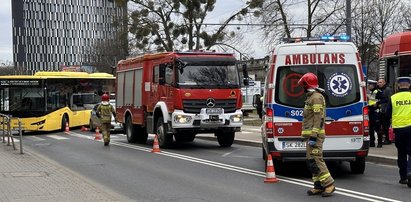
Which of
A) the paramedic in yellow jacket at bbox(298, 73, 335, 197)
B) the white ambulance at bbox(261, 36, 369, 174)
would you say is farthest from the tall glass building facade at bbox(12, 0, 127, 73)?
the paramedic in yellow jacket at bbox(298, 73, 335, 197)

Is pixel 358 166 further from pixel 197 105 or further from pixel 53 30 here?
pixel 53 30

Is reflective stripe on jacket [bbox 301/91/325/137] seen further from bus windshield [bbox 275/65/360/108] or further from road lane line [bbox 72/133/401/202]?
bus windshield [bbox 275/65/360/108]

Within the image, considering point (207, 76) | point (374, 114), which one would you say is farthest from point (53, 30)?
point (374, 114)

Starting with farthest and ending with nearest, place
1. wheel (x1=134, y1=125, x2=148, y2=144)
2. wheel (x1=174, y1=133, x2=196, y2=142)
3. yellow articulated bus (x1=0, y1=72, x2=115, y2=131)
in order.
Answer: yellow articulated bus (x1=0, y1=72, x2=115, y2=131), wheel (x1=134, y1=125, x2=148, y2=144), wheel (x1=174, y1=133, x2=196, y2=142)

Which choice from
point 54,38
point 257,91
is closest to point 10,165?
point 257,91

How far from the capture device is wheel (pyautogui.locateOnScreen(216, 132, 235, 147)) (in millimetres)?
17695

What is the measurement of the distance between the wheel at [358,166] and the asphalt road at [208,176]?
171 mm

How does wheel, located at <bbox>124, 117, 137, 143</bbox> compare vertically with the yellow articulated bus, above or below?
below

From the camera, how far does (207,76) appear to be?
1647 cm

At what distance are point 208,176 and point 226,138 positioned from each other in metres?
6.87

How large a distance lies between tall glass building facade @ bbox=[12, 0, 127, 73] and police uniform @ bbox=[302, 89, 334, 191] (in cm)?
12394

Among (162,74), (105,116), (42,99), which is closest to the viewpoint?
(162,74)

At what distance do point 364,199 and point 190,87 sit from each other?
8716 mm

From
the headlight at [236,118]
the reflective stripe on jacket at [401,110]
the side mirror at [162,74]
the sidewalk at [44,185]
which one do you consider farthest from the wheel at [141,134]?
the reflective stripe on jacket at [401,110]
